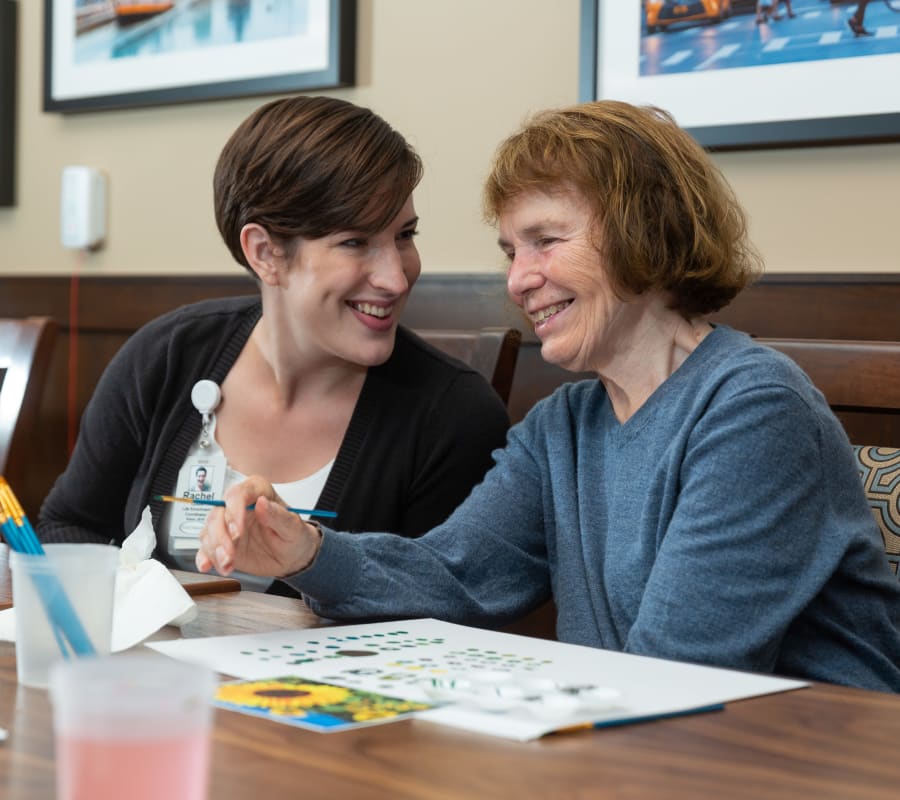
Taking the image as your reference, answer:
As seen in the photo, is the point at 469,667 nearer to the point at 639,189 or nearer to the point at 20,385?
the point at 639,189

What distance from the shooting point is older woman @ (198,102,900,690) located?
1.13 metres

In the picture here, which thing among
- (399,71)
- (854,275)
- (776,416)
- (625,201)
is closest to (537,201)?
(625,201)

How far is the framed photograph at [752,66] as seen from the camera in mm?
1924

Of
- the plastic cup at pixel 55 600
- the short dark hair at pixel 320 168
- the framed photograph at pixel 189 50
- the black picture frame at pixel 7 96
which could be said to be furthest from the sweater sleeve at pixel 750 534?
the black picture frame at pixel 7 96

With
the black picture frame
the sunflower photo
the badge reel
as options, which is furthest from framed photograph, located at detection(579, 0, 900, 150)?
the black picture frame

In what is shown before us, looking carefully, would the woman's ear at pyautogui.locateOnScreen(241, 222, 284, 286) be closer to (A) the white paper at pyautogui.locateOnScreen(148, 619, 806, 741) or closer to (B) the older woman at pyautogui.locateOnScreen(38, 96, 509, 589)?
(B) the older woman at pyautogui.locateOnScreen(38, 96, 509, 589)

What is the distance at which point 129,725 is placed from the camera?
0.50 meters

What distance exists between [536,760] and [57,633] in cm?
33

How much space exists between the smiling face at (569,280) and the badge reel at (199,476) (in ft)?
1.84

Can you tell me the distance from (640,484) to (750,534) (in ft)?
0.69

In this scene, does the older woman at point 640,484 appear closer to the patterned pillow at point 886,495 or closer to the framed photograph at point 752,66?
the patterned pillow at point 886,495

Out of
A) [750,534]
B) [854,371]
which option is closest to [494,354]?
[854,371]

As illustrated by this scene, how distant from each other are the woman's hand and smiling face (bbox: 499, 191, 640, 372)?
375 millimetres

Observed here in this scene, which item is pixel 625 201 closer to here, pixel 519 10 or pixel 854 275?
pixel 854 275
